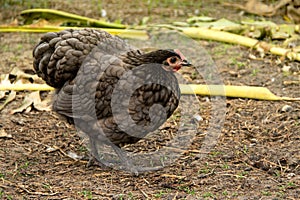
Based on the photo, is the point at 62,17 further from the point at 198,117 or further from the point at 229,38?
the point at 198,117

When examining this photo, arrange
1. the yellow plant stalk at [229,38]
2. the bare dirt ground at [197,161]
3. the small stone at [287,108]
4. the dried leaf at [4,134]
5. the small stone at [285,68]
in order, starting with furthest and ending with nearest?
the yellow plant stalk at [229,38]
the small stone at [285,68]
the small stone at [287,108]
the dried leaf at [4,134]
the bare dirt ground at [197,161]

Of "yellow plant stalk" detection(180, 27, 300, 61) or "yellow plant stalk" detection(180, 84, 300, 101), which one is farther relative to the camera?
"yellow plant stalk" detection(180, 27, 300, 61)

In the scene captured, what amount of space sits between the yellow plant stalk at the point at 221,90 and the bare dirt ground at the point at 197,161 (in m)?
0.06

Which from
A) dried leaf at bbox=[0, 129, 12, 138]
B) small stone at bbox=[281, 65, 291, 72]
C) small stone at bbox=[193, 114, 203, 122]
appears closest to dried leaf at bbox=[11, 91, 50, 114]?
dried leaf at bbox=[0, 129, 12, 138]

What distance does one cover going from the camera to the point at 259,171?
461cm

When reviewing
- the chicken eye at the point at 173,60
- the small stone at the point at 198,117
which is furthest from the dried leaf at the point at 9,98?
the chicken eye at the point at 173,60

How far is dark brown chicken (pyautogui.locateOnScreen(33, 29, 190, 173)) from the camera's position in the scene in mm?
4469

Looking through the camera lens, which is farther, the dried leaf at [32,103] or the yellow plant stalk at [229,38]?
the yellow plant stalk at [229,38]

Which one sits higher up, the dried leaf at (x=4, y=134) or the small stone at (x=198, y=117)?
the small stone at (x=198, y=117)

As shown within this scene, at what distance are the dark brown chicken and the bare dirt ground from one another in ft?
1.33

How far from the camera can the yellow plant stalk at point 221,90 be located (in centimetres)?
594

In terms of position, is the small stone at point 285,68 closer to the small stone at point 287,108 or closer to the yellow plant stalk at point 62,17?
the small stone at point 287,108

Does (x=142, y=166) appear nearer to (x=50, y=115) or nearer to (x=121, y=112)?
(x=121, y=112)

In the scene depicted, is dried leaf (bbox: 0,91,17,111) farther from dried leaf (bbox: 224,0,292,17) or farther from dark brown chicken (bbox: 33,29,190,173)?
dried leaf (bbox: 224,0,292,17)
